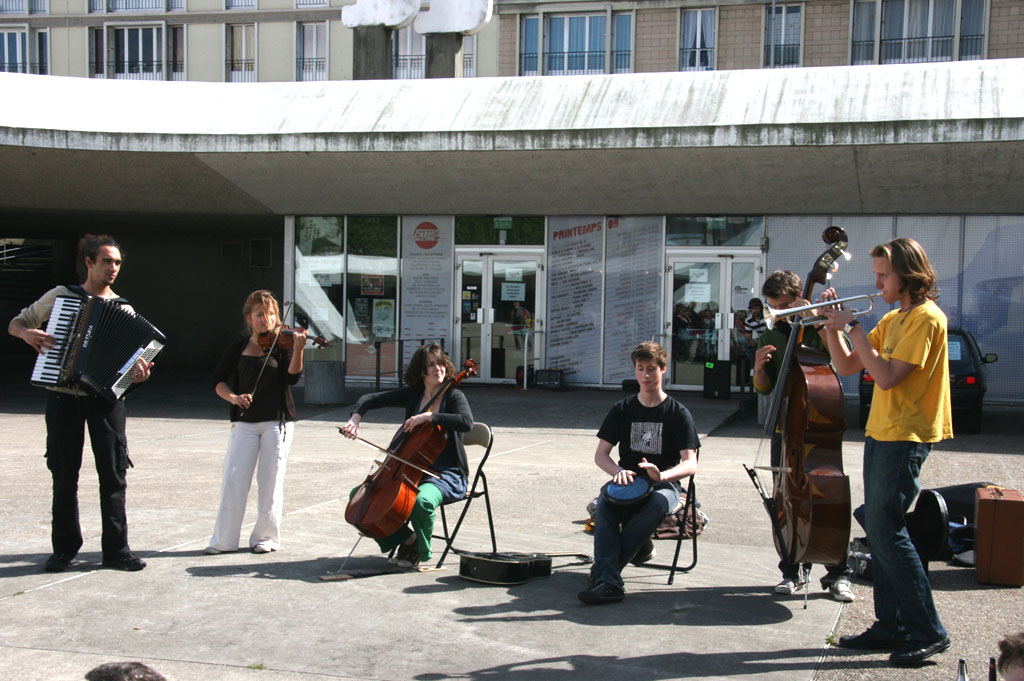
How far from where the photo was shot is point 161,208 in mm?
18219

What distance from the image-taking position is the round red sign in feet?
59.4

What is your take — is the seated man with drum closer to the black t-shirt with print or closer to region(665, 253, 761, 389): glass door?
the black t-shirt with print

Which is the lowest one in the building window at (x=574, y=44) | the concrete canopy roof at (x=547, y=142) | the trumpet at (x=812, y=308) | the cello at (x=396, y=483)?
the cello at (x=396, y=483)

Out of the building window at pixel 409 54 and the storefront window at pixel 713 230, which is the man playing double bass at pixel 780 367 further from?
the building window at pixel 409 54

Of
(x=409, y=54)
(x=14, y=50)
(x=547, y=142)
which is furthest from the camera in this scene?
(x=14, y=50)

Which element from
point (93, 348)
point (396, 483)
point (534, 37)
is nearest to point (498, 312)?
point (396, 483)

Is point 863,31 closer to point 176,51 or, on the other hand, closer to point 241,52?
point 241,52

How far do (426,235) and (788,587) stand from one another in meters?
13.6

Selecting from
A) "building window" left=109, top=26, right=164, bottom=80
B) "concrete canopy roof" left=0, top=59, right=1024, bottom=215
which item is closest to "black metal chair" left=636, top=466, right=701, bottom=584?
"concrete canopy roof" left=0, top=59, right=1024, bottom=215

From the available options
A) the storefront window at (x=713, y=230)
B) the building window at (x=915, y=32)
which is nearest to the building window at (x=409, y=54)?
the building window at (x=915, y=32)

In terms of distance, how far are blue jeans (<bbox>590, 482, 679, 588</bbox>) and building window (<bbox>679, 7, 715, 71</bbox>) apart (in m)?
28.7

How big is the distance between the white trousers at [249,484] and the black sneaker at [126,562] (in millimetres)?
512

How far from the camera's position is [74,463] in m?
5.54

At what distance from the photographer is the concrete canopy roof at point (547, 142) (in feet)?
45.5
